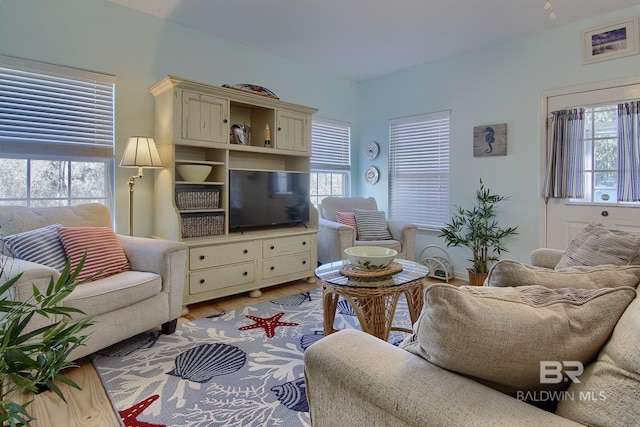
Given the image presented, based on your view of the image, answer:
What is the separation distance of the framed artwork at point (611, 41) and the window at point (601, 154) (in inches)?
17.3

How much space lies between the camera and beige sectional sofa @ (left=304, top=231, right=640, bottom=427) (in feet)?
2.12

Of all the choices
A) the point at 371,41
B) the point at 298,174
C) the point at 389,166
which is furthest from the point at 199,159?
the point at 389,166

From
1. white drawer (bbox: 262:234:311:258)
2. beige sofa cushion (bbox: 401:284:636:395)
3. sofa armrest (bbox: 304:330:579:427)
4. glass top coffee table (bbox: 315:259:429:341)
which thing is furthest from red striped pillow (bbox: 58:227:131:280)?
beige sofa cushion (bbox: 401:284:636:395)

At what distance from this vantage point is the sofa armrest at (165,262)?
2.36 metres

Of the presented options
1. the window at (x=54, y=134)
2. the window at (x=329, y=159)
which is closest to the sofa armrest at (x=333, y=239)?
the window at (x=329, y=159)

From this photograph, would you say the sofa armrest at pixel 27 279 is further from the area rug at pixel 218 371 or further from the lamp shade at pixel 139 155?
the lamp shade at pixel 139 155

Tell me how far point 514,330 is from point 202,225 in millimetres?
2824

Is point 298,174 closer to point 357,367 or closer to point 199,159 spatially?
point 199,159

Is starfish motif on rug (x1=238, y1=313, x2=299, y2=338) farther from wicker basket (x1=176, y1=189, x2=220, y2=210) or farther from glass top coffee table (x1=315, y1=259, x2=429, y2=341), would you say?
wicker basket (x1=176, y1=189, x2=220, y2=210)

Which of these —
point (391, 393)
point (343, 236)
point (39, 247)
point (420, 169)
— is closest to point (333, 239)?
point (343, 236)

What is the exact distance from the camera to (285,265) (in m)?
3.57

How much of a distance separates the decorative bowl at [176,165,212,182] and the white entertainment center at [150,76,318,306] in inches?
2.1

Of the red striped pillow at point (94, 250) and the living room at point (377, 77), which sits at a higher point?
the living room at point (377, 77)

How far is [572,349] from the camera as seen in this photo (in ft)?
2.38
